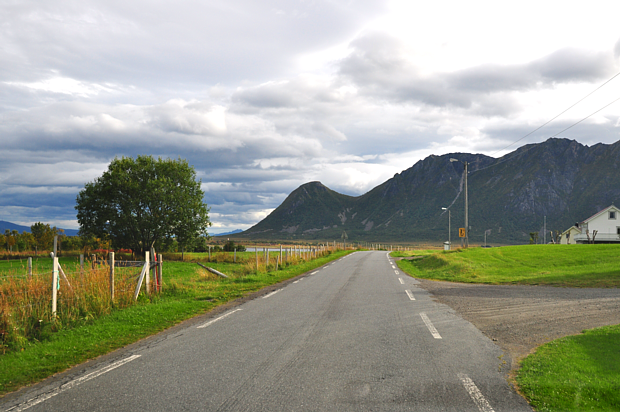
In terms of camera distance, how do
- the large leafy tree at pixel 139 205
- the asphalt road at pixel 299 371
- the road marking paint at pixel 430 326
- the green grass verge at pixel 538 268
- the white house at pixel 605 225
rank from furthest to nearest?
1. the white house at pixel 605 225
2. the large leafy tree at pixel 139 205
3. the green grass verge at pixel 538 268
4. the road marking paint at pixel 430 326
5. the asphalt road at pixel 299 371

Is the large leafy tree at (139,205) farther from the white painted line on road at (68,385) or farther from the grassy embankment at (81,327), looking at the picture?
the white painted line on road at (68,385)

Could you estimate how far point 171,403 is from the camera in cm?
473

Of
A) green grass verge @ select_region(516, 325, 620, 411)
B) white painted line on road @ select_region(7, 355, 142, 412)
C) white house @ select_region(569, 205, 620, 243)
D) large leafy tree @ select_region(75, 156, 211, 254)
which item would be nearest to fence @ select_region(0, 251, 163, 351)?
white painted line on road @ select_region(7, 355, 142, 412)

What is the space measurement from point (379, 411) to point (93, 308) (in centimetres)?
863

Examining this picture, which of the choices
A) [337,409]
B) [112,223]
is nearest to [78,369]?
[337,409]

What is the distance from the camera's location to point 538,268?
77.6 ft

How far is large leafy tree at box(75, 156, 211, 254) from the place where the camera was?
145 feet

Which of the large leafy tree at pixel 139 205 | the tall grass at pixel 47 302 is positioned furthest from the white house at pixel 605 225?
the tall grass at pixel 47 302

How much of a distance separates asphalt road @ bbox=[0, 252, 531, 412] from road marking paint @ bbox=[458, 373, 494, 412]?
0.01 meters

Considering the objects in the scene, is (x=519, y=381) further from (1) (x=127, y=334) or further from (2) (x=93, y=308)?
(2) (x=93, y=308)

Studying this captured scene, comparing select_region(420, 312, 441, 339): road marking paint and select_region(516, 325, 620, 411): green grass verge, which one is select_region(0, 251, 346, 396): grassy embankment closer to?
select_region(420, 312, 441, 339): road marking paint

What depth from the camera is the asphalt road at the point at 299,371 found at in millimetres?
4746

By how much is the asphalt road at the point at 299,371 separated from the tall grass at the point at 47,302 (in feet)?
8.59

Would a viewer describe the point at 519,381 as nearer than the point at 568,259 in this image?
Yes
